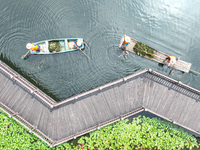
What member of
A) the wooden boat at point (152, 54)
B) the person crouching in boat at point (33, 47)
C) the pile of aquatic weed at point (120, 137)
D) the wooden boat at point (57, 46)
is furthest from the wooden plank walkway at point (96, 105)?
the wooden boat at point (57, 46)

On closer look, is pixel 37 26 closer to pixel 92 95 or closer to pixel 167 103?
pixel 92 95

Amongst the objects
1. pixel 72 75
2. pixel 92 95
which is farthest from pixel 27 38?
pixel 92 95

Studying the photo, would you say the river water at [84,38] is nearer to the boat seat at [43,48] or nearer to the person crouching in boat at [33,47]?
the boat seat at [43,48]

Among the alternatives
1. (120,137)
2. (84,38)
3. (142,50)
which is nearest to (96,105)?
(120,137)

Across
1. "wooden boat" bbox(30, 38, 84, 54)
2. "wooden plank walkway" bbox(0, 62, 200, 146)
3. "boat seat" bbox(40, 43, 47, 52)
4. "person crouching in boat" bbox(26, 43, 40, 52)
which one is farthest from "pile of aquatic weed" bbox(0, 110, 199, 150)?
"wooden boat" bbox(30, 38, 84, 54)

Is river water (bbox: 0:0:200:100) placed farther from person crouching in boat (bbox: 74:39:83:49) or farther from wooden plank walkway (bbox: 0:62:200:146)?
wooden plank walkway (bbox: 0:62:200:146)

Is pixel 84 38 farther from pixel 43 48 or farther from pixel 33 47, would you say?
pixel 33 47
